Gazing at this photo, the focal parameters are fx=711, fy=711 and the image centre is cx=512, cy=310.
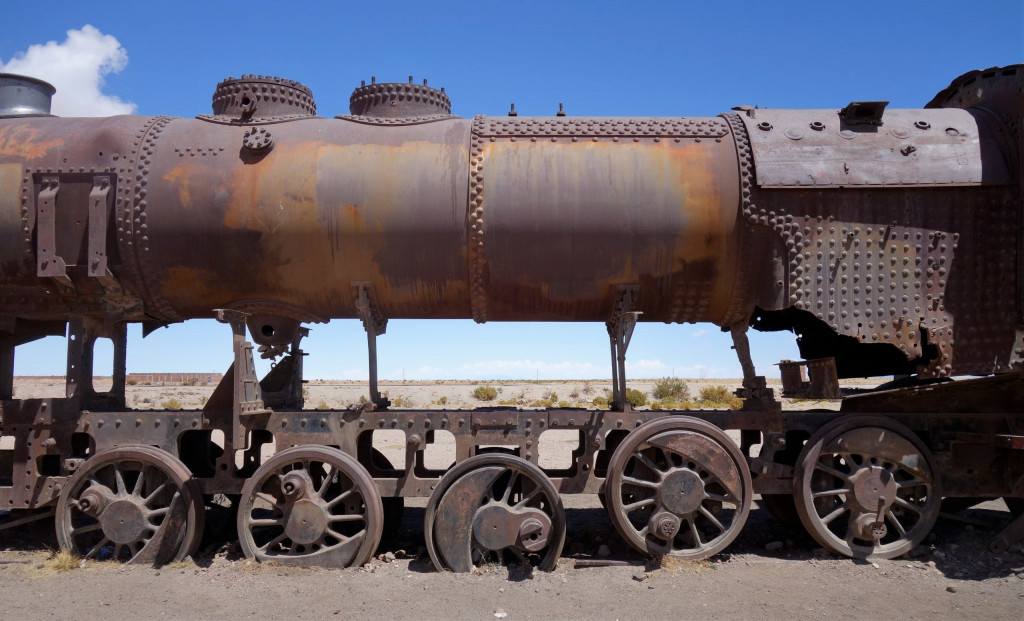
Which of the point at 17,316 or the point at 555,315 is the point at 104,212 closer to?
the point at 17,316

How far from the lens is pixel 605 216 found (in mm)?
6227

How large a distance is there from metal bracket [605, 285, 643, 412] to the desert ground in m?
1.42

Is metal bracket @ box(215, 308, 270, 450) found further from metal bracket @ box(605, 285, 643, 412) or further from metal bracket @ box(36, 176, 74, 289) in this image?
metal bracket @ box(605, 285, 643, 412)

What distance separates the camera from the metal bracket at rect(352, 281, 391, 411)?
6.48 meters

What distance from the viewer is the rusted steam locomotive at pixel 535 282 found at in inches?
238

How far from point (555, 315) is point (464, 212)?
4.38 ft

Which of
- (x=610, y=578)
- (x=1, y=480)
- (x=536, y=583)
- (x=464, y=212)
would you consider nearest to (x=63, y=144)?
(x=1, y=480)

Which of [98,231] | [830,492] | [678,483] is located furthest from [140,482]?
[830,492]

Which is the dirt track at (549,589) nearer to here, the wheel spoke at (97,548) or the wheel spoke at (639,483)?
the wheel spoke at (97,548)

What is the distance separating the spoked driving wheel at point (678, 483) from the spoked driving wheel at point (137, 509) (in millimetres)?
3666

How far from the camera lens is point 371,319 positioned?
6617mm

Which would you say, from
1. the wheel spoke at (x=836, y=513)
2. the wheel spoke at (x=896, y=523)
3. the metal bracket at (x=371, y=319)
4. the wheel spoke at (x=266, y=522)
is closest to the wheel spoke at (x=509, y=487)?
the metal bracket at (x=371, y=319)

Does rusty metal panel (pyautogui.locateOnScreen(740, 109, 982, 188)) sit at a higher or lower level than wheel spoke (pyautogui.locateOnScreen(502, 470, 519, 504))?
higher

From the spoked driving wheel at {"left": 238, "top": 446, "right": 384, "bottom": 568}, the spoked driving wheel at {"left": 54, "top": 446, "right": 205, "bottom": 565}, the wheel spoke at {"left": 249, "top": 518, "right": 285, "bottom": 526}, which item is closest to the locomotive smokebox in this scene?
the spoked driving wheel at {"left": 54, "top": 446, "right": 205, "bottom": 565}
